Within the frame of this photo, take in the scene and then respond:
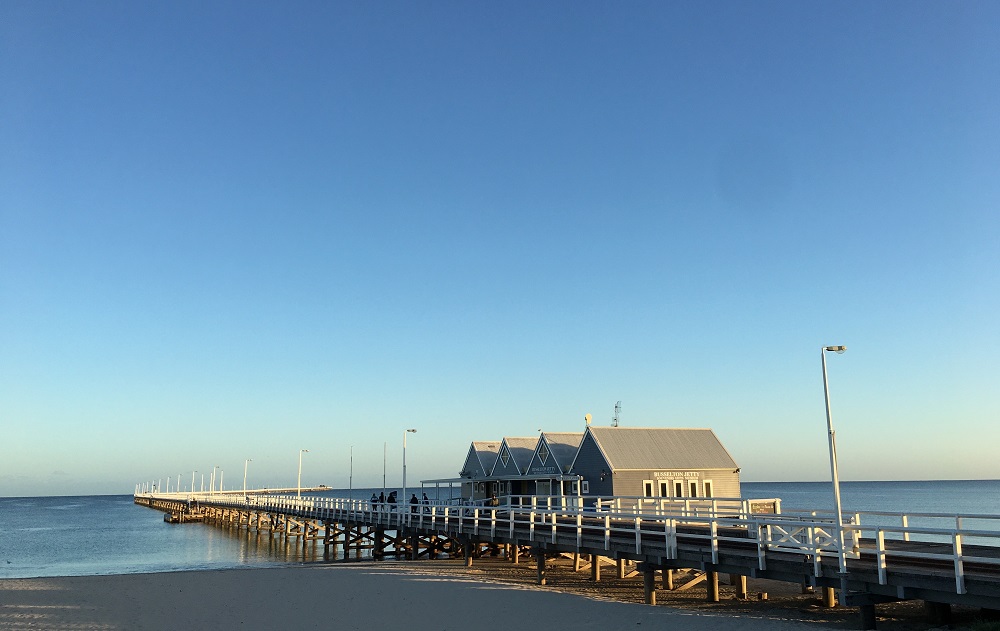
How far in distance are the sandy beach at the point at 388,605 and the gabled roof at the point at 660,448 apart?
377 inches

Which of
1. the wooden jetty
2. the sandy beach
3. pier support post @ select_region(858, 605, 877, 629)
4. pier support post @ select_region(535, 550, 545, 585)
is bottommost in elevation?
the sandy beach

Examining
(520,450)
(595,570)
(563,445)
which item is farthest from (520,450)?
(595,570)

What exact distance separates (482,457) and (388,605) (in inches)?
1125

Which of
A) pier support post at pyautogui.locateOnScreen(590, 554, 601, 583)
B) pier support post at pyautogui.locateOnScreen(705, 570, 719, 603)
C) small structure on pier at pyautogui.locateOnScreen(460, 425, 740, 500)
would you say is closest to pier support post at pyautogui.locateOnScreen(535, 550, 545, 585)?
pier support post at pyautogui.locateOnScreen(590, 554, 601, 583)

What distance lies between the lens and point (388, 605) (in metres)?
22.2

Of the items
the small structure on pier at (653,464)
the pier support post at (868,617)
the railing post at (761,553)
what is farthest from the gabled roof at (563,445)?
the pier support post at (868,617)

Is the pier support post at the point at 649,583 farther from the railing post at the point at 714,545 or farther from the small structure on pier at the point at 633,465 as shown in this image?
the small structure on pier at the point at 633,465

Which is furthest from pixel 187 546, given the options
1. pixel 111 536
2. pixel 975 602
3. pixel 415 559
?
pixel 975 602

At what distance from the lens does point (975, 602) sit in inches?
545

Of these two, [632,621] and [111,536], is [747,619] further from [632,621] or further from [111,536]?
[111,536]

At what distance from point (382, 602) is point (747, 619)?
10.7 meters

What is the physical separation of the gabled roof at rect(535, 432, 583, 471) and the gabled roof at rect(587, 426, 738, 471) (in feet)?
9.79

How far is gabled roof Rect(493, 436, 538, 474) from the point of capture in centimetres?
4519

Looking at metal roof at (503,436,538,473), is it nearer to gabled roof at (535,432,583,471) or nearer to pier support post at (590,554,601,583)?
gabled roof at (535,432,583,471)
